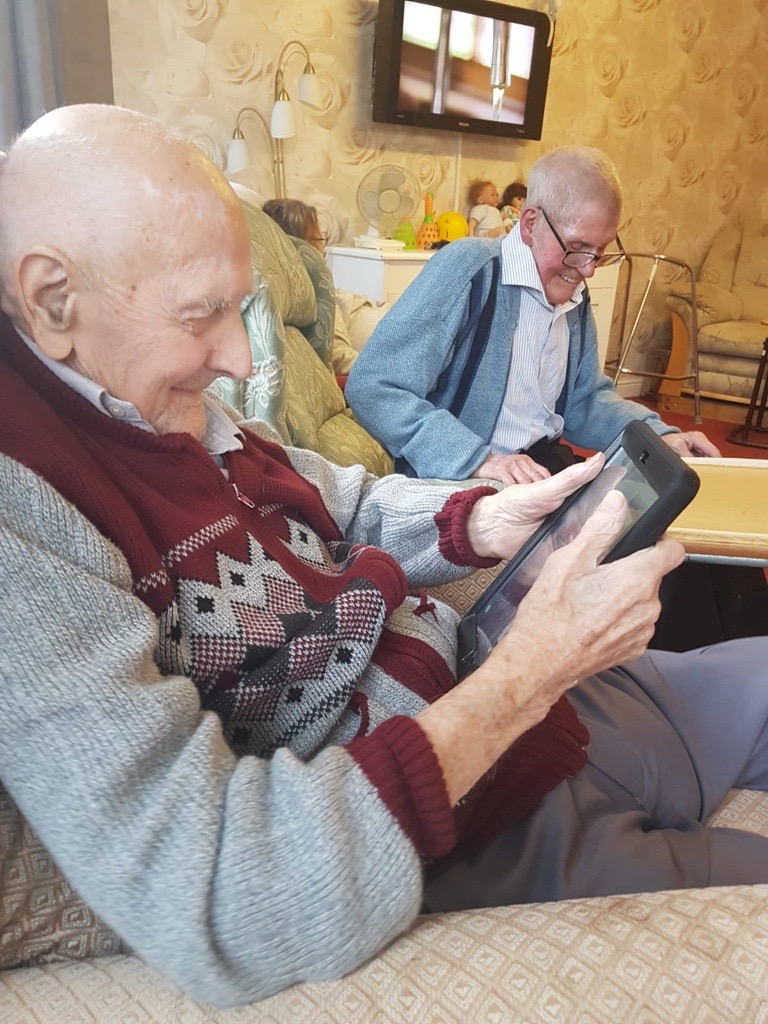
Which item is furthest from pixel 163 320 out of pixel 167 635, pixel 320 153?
pixel 320 153

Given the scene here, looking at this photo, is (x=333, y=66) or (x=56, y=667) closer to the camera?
(x=56, y=667)

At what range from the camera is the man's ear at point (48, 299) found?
67 centimetres

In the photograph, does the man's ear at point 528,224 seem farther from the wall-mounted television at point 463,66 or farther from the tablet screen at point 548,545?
the wall-mounted television at point 463,66

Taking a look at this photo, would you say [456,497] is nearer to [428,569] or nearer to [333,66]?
[428,569]

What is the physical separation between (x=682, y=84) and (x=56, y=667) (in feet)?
19.1

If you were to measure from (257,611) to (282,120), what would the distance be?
10.6ft

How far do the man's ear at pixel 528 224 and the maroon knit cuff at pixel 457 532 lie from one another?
95cm

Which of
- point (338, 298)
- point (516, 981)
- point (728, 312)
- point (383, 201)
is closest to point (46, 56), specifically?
point (338, 298)

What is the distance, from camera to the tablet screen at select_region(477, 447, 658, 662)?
2.72 ft

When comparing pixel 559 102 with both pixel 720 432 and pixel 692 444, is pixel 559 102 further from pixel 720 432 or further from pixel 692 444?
pixel 692 444

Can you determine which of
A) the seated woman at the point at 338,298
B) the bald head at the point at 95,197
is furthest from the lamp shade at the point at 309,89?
the bald head at the point at 95,197

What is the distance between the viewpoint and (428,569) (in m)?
1.08

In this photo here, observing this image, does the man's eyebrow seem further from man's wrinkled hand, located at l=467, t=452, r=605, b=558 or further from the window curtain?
the window curtain

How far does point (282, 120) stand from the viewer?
3.43 m
